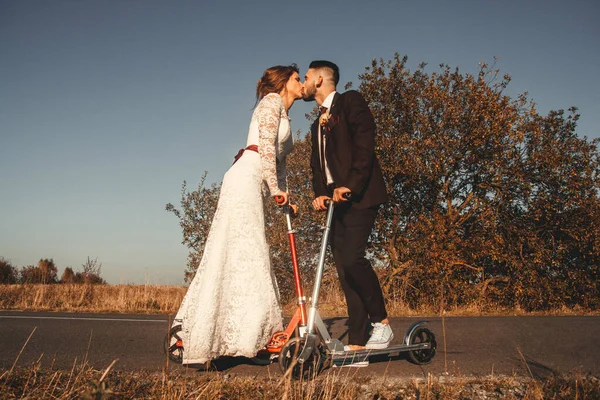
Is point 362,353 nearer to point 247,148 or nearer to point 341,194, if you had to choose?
point 341,194

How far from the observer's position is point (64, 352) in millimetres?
4230

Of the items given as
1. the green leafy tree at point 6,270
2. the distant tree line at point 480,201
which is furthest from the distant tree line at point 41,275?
the distant tree line at point 480,201

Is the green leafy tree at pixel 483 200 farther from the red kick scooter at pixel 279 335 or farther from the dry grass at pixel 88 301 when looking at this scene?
the red kick scooter at pixel 279 335

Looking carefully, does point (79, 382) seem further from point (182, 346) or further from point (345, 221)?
point (345, 221)

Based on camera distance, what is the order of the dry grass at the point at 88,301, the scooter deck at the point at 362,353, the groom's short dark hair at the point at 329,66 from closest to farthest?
the scooter deck at the point at 362,353 < the groom's short dark hair at the point at 329,66 < the dry grass at the point at 88,301

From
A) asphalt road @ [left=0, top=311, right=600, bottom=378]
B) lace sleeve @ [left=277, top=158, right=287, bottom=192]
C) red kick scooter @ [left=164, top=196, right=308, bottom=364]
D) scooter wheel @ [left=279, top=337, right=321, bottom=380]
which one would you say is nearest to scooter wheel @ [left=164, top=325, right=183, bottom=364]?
red kick scooter @ [left=164, top=196, right=308, bottom=364]

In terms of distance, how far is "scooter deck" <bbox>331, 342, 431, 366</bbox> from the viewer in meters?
3.22

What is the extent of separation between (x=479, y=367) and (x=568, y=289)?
33.2 feet

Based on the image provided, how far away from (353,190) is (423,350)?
1.51 metres

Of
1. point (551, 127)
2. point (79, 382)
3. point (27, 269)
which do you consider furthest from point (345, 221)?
point (27, 269)

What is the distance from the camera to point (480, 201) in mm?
12008

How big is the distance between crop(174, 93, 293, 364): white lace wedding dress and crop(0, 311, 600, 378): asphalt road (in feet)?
0.92

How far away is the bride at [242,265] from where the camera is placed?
3477 mm

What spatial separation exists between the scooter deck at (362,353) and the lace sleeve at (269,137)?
141 cm
